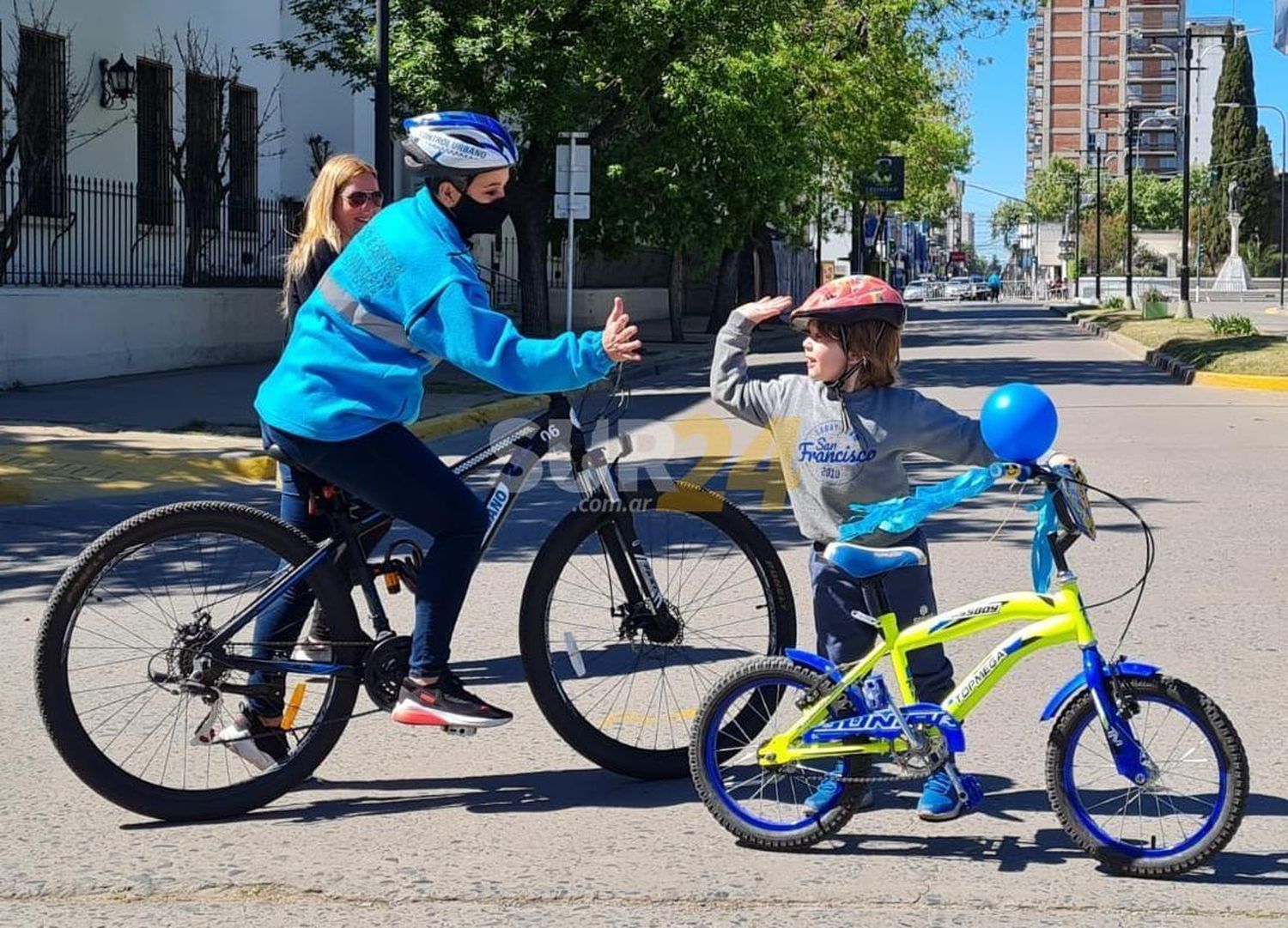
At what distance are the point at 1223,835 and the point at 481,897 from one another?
1.74 m

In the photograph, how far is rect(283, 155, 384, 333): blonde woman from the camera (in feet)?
19.2

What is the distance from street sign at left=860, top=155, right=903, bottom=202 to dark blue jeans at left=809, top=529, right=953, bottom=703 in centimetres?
4190

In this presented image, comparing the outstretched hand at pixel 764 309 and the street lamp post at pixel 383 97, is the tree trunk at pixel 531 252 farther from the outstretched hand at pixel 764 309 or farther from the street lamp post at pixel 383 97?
the outstretched hand at pixel 764 309

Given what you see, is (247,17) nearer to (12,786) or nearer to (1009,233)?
(12,786)

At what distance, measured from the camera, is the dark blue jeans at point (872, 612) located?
4.66m

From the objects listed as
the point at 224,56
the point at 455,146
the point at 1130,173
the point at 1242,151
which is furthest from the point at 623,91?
the point at 1242,151

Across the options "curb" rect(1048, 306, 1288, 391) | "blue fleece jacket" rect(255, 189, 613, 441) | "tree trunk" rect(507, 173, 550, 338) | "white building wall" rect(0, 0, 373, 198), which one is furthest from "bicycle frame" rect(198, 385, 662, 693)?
"tree trunk" rect(507, 173, 550, 338)

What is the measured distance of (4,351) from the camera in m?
19.1

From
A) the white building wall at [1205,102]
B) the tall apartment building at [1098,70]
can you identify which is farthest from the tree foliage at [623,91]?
the tall apartment building at [1098,70]

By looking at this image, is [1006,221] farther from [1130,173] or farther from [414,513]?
[414,513]

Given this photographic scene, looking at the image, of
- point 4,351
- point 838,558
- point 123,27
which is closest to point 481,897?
point 838,558

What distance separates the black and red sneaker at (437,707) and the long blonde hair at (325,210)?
5.50 ft

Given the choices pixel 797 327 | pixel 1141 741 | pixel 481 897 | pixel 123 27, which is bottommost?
pixel 481 897

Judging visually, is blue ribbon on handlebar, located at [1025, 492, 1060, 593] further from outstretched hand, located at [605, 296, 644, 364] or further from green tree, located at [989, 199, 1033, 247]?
green tree, located at [989, 199, 1033, 247]
